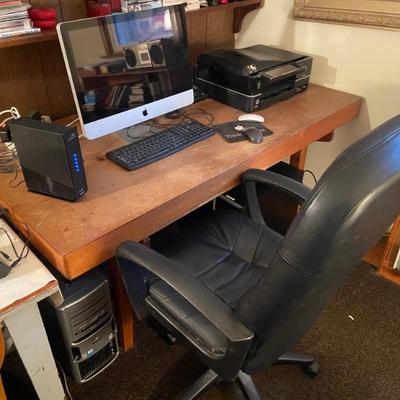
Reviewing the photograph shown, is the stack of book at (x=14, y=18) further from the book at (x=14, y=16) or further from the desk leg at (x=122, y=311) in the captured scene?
the desk leg at (x=122, y=311)

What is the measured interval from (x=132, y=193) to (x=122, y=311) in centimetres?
51

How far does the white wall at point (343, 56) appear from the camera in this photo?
1715mm

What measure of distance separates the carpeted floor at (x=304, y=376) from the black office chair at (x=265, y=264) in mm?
109

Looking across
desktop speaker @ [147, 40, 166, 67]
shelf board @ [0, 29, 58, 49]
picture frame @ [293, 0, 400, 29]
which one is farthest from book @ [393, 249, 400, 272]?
shelf board @ [0, 29, 58, 49]

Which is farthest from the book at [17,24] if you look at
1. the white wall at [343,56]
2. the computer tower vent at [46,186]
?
the white wall at [343,56]

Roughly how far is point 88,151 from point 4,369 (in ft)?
2.83

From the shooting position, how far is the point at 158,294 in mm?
1092

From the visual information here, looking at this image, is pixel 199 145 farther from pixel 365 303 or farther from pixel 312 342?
pixel 365 303

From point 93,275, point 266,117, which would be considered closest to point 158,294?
point 93,275

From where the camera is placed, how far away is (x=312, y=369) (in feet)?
4.74

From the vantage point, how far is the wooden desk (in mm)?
1014

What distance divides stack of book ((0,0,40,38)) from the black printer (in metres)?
0.78

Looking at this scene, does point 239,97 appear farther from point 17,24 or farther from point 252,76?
point 17,24

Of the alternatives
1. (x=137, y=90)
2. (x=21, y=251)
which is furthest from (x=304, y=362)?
(x=137, y=90)
